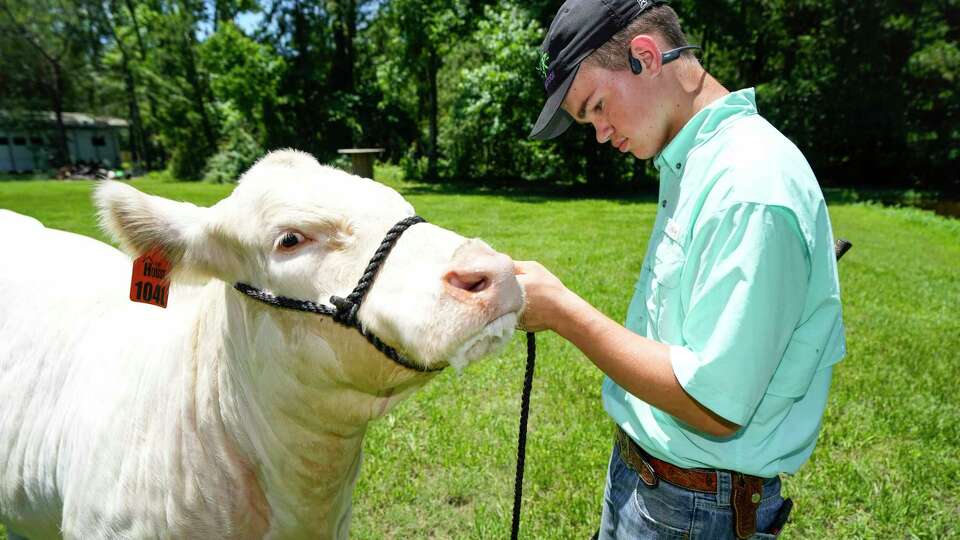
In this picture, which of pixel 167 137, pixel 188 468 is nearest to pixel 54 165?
pixel 167 137

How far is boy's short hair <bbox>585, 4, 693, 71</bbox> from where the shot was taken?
1.61 meters

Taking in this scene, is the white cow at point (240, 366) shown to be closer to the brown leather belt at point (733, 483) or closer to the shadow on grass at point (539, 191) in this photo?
the brown leather belt at point (733, 483)

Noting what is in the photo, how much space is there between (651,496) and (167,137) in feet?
132

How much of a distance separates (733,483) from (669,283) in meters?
0.60

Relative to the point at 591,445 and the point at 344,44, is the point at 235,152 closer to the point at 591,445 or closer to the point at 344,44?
the point at 344,44

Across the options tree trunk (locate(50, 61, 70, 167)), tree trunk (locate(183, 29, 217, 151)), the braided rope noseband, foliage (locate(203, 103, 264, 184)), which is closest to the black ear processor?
the braided rope noseband

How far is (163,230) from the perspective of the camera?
1.82m

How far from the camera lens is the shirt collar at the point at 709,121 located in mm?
1594

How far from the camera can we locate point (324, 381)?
5.48ft

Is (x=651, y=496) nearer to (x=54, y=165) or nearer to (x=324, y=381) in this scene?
(x=324, y=381)

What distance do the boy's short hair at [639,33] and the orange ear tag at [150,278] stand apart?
1450 mm

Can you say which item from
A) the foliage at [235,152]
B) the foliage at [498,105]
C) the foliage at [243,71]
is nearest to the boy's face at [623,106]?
the foliage at [498,105]

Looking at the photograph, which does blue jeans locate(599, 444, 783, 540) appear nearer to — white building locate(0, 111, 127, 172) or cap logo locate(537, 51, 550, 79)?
cap logo locate(537, 51, 550, 79)

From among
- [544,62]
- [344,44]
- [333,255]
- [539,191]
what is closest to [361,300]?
[333,255]
